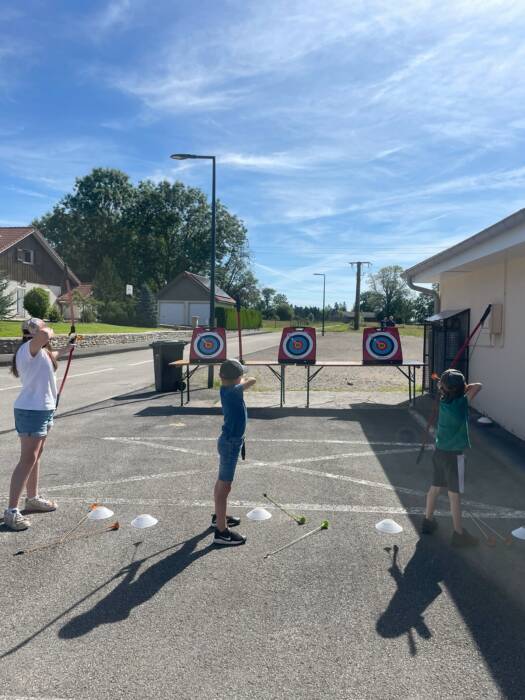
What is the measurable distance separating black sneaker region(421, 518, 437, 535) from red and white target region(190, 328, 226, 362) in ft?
25.5

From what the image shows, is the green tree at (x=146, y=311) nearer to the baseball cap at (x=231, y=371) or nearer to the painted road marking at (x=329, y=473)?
the painted road marking at (x=329, y=473)

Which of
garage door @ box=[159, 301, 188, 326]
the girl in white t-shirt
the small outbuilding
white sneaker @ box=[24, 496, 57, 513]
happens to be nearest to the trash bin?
white sneaker @ box=[24, 496, 57, 513]

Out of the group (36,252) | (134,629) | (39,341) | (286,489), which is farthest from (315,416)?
(36,252)

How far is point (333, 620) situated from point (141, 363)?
66.4ft

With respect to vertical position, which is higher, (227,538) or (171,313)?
(171,313)

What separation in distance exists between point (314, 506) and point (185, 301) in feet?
206

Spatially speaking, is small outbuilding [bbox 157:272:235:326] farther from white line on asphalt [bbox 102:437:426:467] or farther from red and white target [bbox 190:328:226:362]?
white line on asphalt [bbox 102:437:426:467]

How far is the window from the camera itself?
40062 millimetres

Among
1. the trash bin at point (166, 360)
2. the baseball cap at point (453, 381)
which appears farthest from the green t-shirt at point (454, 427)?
the trash bin at point (166, 360)

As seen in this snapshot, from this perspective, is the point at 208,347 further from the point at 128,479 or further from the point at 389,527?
the point at 389,527

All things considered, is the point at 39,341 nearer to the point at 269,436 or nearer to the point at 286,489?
the point at 286,489

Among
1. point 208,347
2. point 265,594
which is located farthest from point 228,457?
point 208,347

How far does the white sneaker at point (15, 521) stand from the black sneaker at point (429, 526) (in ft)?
11.7

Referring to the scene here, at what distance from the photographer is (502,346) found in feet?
32.4
